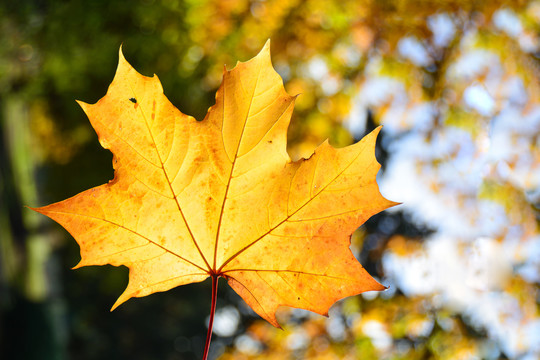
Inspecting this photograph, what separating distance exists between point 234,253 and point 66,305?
529 centimetres

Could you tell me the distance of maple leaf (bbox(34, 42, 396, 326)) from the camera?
0.40m

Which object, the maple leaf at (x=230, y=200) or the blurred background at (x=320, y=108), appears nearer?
the maple leaf at (x=230, y=200)

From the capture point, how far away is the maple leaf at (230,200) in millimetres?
402

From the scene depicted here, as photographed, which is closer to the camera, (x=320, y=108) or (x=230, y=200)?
(x=230, y=200)

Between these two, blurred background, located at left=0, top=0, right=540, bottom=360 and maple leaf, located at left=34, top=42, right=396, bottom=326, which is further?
blurred background, located at left=0, top=0, right=540, bottom=360

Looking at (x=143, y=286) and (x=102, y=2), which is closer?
(x=143, y=286)

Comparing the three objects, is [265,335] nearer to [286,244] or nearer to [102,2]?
[102,2]

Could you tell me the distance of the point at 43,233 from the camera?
381 centimetres

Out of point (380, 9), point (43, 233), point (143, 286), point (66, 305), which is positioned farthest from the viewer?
point (66, 305)

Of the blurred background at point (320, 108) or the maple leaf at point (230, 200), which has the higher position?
the maple leaf at point (230, 200)

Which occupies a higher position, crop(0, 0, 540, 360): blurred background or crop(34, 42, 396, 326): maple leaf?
crop(34, 42, 396, 326): maple leaf

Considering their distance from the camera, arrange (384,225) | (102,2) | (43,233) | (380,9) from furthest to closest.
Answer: (384,225) < (43,233) < (102,2) < (380,9)

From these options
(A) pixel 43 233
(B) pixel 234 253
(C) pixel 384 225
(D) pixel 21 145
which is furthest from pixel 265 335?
(B) pixel 234 253

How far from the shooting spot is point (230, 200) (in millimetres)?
434
